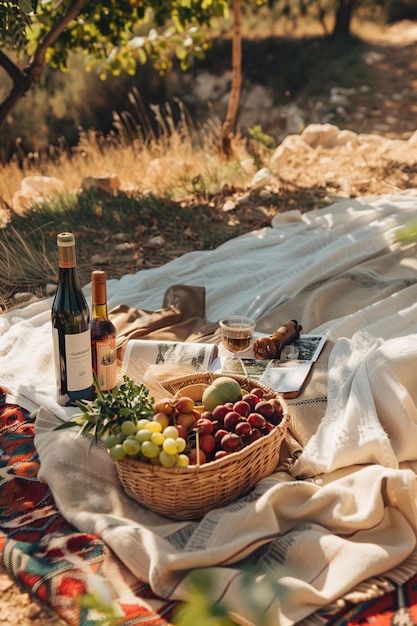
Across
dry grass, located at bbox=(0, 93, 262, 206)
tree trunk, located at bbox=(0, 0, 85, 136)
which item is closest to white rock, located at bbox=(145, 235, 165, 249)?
dry grass, located at bbox=(0, 93, 262, 206)

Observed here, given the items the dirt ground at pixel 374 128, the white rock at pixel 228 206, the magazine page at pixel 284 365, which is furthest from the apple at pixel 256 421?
the white rock at pixel 228 206

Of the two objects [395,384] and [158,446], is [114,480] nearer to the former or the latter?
[158,446]

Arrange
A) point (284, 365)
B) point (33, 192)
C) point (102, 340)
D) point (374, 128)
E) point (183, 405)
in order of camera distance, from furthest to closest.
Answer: point (374, 128) < point (33, 192) < point (284, 365) < point (102, 340) < point (183, 405)

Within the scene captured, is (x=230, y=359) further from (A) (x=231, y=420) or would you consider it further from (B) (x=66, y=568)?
(B) (x=66, y=568)

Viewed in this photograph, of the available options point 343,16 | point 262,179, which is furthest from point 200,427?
point 343,16

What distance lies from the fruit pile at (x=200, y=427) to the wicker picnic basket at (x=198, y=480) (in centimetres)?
4

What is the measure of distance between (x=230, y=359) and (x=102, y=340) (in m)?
0.67

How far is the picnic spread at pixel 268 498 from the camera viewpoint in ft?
6.77

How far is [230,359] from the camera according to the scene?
10.8 ft

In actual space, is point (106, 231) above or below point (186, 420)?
below

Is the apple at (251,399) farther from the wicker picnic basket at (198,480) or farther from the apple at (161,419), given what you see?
the apple at (161,419)

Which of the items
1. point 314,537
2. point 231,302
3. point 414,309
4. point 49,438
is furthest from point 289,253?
point 314,537

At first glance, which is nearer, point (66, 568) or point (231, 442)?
point (66, 568)

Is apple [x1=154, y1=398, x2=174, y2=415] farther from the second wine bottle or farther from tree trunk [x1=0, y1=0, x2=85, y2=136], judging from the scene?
tree trunk [x1=0, y1=0, x2=85, y2=136]
